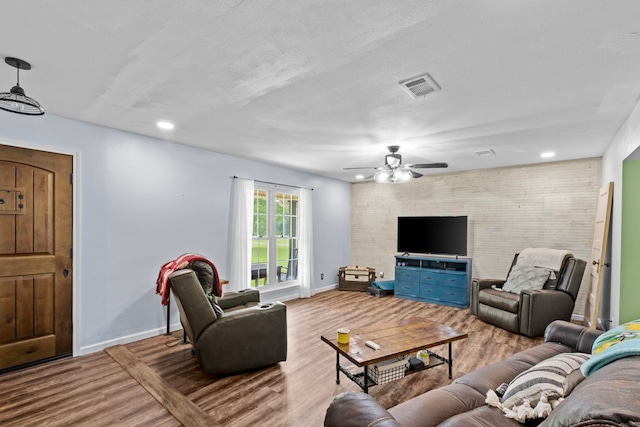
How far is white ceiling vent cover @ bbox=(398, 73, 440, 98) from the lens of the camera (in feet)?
7.31

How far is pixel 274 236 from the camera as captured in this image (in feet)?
18.3

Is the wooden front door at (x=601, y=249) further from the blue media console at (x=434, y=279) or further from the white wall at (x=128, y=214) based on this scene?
the white wall at (x=128, y=214)

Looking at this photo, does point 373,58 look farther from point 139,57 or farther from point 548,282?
point 548,282

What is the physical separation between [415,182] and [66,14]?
5.94m

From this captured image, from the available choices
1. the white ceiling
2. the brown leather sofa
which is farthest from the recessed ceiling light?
the brown leather sofa

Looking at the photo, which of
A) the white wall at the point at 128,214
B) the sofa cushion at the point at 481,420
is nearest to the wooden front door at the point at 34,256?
the white wall at the point at 128,214

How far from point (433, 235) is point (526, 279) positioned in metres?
1.83

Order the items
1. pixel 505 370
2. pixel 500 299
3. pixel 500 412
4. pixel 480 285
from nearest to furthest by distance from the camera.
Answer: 1. pixel 500 412
2. pixel 505 370
3. pixel 500 299
4. pixel 480 285

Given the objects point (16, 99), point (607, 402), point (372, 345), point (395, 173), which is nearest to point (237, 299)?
point (372, 345)

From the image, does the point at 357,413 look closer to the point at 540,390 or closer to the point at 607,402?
the point at 607,402

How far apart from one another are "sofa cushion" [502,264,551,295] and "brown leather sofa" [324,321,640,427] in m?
2.09

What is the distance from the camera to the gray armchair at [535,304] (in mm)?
3875

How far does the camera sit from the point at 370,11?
5.06ft

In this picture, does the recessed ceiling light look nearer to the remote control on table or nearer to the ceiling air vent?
the remote control on table
